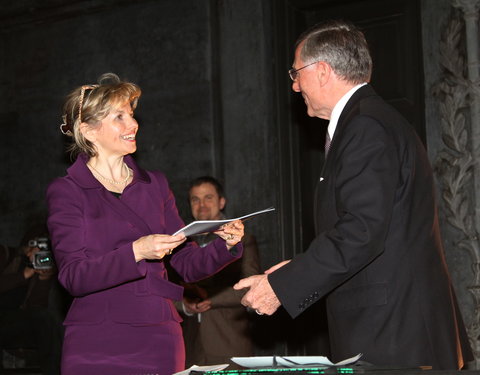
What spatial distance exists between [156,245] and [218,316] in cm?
316

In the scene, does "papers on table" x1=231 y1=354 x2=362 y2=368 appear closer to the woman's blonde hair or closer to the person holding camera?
the woman's blonde hair

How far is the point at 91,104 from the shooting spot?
362cm

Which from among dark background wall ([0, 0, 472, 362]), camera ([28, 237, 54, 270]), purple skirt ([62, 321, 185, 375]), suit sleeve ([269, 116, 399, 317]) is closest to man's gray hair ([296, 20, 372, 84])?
suit sleeve ([269, 116, 399, 317])

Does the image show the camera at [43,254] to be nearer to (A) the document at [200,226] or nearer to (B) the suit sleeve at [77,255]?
(B) the suit sleeve at [77,255]

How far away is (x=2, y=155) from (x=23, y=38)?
1.25m

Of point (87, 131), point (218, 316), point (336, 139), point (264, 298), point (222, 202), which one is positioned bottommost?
point (218, 316)

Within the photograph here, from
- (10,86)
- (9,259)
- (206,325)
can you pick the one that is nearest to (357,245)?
(206,325)

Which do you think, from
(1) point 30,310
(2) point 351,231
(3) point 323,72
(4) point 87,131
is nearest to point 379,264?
(2) point 351,231

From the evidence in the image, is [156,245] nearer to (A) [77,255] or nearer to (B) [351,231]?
(A) [77,255]

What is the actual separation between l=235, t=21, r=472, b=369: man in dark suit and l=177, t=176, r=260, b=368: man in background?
313 centimetres

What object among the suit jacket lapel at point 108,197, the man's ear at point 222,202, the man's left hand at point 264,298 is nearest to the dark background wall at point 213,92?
the man's ear at point 222,202

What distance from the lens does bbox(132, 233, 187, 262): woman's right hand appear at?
309cm

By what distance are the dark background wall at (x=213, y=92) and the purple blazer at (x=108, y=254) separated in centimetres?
344

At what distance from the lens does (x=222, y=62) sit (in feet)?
23.8
